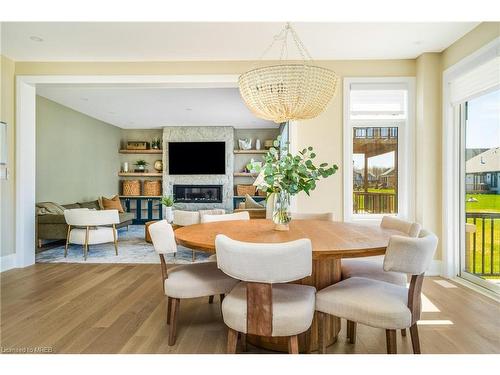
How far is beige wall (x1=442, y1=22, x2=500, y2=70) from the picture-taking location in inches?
118

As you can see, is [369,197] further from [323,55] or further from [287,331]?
[287,331]

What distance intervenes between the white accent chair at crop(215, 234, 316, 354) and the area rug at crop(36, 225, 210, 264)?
2.93 m

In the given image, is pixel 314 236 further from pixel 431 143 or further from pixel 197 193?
pixel 197 193

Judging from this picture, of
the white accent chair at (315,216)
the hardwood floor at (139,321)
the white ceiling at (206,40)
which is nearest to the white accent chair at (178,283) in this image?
the hardwood floor at (139,321)

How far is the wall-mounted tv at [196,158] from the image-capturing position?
8.57 m

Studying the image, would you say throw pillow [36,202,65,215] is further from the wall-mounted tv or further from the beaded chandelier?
the beaded chandelier

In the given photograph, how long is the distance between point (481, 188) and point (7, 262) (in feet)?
18.1

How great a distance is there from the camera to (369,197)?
437 centimetres

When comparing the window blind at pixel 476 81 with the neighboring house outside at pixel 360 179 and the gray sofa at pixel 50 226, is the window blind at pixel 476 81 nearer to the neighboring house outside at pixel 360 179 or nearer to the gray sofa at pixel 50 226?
the neighboring house outside at pixel 360 179

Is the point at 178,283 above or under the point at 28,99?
under

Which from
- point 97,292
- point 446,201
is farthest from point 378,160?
point 97,292

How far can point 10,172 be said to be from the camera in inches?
165

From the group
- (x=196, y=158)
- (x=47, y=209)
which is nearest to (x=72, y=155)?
(x=47, y=209)

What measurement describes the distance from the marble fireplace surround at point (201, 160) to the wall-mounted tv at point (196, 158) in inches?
3.2
